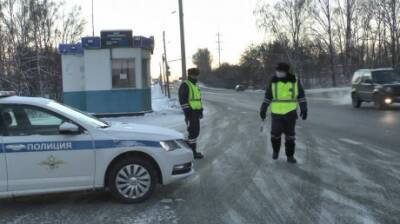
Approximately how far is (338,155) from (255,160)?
163 cm

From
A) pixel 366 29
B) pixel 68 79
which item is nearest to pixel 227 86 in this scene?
pixel 366 29

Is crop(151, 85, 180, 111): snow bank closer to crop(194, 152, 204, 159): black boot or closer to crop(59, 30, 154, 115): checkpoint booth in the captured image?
crop(59, 30, 154, 115): checkpoint booth

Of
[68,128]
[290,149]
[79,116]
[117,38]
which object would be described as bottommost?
[290,149]

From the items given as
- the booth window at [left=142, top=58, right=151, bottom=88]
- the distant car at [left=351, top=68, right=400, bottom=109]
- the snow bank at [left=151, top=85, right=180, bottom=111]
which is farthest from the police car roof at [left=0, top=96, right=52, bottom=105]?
the snow bank at [left=151, top=85, right=180, bottom=111]

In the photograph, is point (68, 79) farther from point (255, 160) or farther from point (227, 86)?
point (227, 86)

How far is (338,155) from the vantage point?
1056cm

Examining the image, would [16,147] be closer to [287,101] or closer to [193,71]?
[193,71]

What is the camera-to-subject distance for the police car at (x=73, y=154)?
22.1ft

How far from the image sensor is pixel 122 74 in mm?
23969

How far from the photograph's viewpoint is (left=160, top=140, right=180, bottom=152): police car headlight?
7262 millimetres

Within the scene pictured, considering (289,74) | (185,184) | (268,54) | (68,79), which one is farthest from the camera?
(268,54)

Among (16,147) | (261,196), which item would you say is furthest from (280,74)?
(16,147)

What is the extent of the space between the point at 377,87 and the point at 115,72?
10.8m

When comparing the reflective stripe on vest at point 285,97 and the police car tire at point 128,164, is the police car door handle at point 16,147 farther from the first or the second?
the reflective stripe on vest at point 285,97
